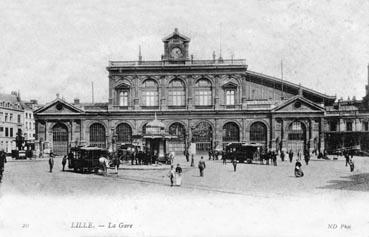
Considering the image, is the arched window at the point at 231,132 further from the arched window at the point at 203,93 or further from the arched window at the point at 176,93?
the arched window at the point at 176,93

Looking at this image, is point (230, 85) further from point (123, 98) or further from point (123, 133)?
point (123, 133)

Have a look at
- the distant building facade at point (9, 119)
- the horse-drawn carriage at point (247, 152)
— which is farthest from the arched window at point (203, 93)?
the distant building facade at point (9, 119)

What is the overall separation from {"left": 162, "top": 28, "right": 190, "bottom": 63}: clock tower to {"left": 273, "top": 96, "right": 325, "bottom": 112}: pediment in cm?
1354

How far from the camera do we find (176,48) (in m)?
57.6

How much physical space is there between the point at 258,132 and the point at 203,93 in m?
8.59

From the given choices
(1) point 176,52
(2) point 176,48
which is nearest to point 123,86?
(1) point 176,52

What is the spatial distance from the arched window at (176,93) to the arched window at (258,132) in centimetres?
959

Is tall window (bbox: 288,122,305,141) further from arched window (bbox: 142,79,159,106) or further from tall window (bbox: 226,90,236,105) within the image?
arched window (bbox: 142,79,159,106)

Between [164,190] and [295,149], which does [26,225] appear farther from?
[295,149]

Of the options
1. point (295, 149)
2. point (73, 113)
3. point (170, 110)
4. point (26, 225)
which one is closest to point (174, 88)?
point (170, 110)

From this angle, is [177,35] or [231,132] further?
[177,35]

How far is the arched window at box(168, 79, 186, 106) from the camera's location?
5819 centimetres

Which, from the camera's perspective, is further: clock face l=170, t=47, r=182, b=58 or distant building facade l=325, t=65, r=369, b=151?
distant building facade l=325, t=65, r=369, b=151

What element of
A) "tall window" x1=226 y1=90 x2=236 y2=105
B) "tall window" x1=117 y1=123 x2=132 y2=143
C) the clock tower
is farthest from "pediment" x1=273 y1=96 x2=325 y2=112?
"tall window" x1=117 y1=123 x2=132 y2=143
